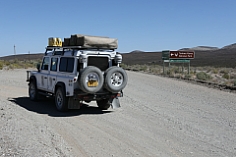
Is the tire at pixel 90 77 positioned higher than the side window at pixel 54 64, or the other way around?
the side window at pixel 54 64

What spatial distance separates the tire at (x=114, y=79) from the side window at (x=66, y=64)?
1199 mm

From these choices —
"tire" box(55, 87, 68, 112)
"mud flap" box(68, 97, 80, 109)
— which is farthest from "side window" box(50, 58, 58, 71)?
"mud flap" box(68, 97, 80, 109)

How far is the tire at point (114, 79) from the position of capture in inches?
445

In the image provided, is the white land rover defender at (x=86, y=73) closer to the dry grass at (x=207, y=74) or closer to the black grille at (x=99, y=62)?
the black grille at (x=99, y=62)

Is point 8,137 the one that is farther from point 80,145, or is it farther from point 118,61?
point 118,61

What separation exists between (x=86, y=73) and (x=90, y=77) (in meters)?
0.19

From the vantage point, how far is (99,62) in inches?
465

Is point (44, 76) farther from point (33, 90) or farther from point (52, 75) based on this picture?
point (33, 90)

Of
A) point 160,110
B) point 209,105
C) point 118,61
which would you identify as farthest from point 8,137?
point 209,105

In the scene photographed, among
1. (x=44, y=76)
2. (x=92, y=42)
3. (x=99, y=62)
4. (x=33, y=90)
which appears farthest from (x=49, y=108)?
(x=92, y=42)

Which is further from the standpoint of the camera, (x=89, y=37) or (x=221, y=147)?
(x=89, y=37)

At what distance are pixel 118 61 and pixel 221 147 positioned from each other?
5154 millimetres

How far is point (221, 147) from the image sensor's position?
26.0 ft

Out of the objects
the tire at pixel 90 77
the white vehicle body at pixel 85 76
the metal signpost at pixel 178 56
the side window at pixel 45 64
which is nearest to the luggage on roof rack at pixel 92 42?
the white vehicle body at pixel 85 76
